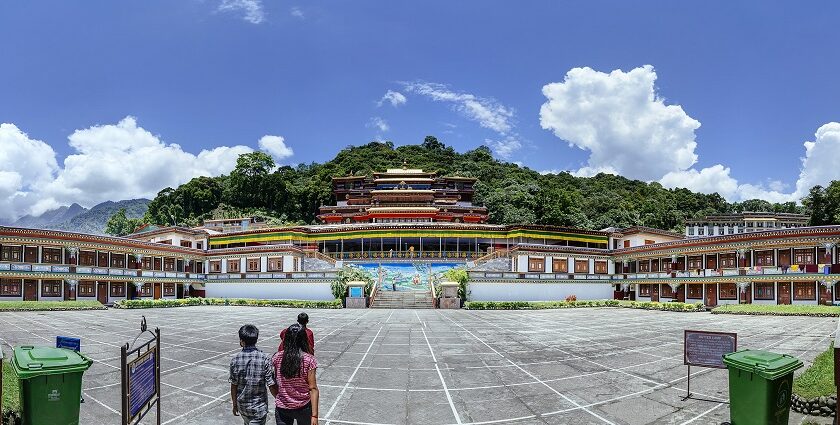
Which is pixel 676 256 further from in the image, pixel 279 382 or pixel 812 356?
pixel 279 382

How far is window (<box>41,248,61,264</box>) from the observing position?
39.9m

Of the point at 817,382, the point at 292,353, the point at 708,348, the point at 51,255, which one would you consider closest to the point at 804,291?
the point at 817,382

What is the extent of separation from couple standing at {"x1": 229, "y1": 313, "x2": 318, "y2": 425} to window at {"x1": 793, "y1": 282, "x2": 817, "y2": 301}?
40548 mm

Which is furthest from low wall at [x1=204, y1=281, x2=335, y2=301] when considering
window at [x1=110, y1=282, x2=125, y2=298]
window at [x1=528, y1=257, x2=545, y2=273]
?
window at [x1=528, y1=257, x2=545, y2=273]

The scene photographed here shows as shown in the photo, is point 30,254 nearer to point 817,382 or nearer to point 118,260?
point 118,260

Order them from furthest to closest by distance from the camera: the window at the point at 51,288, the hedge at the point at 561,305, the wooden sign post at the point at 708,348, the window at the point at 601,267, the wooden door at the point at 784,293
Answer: the window at the point at 601,267, the window at the point at 51,288, the hedge at the point at 561,305, the wooden door at the point at 784,293, the wooden sign post at the point at 708,348

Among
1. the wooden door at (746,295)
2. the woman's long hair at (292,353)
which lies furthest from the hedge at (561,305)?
the woman's long hair at (292,353)

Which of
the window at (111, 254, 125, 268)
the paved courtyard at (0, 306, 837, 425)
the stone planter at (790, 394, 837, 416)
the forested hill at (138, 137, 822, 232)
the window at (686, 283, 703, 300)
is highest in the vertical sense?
the forested hill at (138, 137, 822, 232)

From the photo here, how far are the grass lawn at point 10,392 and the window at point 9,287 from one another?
32.9 m

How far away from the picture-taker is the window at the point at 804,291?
35156mm

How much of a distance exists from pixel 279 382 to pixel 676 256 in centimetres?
4610

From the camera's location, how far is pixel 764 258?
127 feet

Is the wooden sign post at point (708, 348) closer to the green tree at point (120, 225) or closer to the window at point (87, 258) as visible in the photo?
the window at point (87, 258)

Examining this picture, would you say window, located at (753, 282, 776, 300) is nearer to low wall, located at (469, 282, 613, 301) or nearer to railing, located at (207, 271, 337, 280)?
low wall, located at (469, 282, 613, 301)
